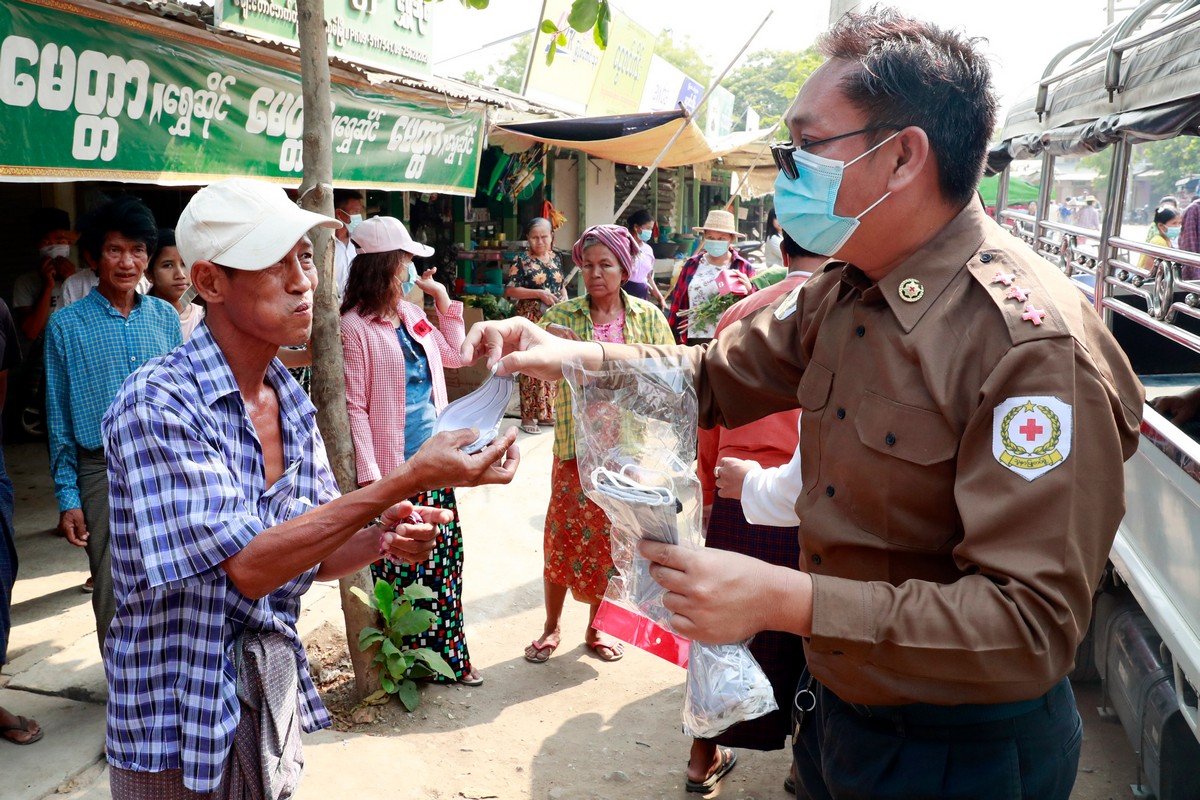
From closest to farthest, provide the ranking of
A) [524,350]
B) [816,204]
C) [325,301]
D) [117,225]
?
[816,204], [524,350], [325,301], [117,225]

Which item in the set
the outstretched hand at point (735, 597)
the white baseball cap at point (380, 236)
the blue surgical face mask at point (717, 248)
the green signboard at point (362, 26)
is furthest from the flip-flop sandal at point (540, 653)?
the blue surgical face mask at point (717, 248)

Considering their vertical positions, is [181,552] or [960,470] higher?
[960,470]

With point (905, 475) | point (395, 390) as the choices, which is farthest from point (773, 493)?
point (395, 390)

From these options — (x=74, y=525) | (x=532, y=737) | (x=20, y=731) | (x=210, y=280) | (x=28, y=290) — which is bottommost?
(x=532, y=737)

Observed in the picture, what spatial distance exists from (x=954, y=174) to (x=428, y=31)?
621 cm

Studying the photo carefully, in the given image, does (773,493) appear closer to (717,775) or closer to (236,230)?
(236,230)

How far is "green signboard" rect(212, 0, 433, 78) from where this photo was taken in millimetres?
4695

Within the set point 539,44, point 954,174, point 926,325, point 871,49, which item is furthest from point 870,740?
point 539,44

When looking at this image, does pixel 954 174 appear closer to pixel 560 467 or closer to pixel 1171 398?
pixel 1171 398

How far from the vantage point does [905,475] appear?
5.00ft

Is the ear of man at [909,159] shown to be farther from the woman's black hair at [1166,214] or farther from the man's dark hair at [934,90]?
the woman's black hair at [1166,214]

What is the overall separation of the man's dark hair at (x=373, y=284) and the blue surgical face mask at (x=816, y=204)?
8.93ft

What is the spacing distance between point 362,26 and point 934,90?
541cm

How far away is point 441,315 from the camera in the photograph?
16.3 ft
